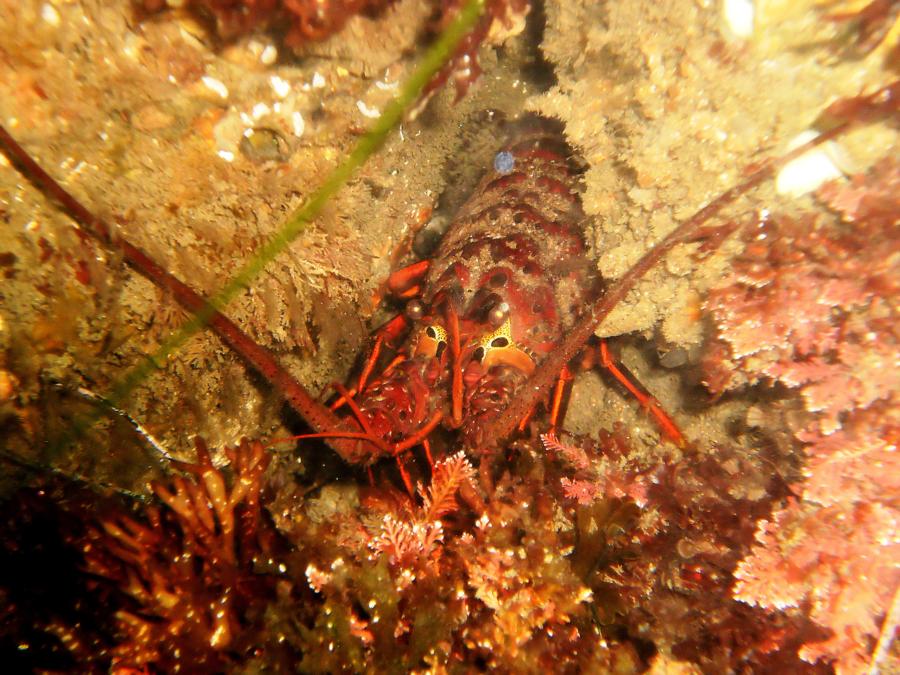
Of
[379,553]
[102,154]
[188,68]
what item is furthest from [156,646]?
[188,68]

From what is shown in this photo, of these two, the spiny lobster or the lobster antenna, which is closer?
the lobster antenna

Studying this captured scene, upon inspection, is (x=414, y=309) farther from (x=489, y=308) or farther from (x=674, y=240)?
(x=674, y=240)

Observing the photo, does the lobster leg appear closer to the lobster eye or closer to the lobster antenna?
the lobster eye

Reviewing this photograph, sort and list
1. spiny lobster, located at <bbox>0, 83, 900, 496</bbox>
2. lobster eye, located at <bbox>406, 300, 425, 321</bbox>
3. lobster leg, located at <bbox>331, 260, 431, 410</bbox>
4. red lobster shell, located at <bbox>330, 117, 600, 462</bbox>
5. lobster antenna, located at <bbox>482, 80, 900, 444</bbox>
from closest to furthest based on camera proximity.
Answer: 1. lobster antenna, located at <bbox>482, 80, 900, 444</bbox>
2. spiny lobster, located at <bbox>0, 83, 900, 496</bbox>
3. red lobster shell, located at <bbox>330, 117, 600, 462</bbox>
4. lobster eye, located at <bbox>406, 300, 425, 321</bbox>
5. lobster leg, located at <bbox>331, 260, 431, 410</bbox>

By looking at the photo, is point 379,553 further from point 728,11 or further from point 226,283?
point 728,11

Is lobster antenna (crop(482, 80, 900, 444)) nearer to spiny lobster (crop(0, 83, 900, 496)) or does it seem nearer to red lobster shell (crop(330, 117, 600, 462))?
spiny lobster (crop(0, 83, 900, 496))

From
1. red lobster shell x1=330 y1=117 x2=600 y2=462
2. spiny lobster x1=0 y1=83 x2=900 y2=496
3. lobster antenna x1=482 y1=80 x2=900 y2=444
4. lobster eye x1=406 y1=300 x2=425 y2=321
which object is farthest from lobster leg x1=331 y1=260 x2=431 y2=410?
lobster antenna x1=482 y1=80 x2=900 y2=444

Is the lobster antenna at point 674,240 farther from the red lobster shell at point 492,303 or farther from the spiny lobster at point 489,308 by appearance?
the red lobster shell at point 492,303

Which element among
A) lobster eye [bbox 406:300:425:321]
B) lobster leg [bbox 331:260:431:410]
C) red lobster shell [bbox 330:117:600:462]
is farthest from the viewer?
lobster leg [bbox 331:260:431:410]

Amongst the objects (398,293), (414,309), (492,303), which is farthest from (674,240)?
(398,293)
